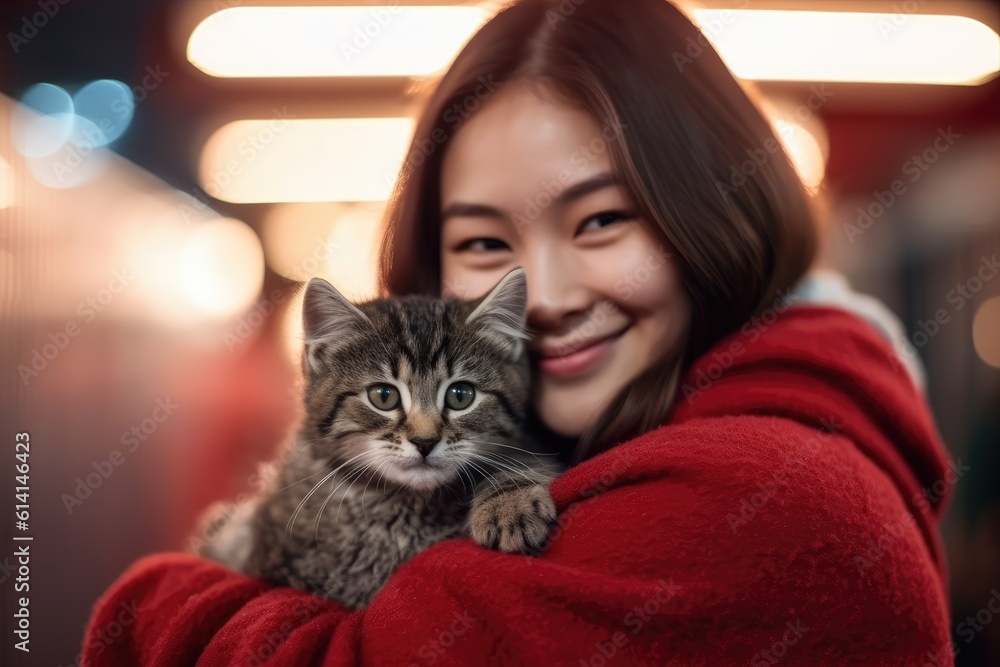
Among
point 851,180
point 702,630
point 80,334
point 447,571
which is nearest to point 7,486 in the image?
point 80,334

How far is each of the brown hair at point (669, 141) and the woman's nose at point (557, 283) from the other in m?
0.13

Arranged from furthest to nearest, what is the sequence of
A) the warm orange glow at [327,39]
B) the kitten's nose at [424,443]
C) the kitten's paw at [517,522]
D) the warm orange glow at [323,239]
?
the warm orange glow at [323,239], the warm orange glow at [327,39], the kitten's nose at [424,443], the kitten's paw at [517,522]

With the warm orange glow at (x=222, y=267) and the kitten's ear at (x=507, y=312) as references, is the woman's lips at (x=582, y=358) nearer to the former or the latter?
the kitten's ear at (x=507, y=312)

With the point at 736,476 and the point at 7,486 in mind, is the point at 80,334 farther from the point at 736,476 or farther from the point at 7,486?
the point at 736,476

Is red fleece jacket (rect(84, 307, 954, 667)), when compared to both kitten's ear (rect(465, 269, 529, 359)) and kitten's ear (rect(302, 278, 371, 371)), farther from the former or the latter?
kitten's ear (rect(302, 278, 371, 371))

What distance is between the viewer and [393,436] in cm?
90

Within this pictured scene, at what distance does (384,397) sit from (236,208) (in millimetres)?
578

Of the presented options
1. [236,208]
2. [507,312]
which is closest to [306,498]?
[507,312]

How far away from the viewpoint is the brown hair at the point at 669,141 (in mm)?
901

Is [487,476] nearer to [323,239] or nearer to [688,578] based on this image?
[688,578]

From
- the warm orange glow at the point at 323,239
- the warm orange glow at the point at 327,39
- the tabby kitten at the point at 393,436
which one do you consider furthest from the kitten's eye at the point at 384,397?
the warm orange glow at the point at 327,39

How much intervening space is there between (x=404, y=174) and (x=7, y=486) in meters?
0.78

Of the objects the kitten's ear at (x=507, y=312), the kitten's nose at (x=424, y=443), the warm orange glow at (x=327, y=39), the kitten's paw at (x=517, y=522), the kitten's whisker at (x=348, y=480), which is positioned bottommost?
the kitten's whisker at (x=348, y=480)

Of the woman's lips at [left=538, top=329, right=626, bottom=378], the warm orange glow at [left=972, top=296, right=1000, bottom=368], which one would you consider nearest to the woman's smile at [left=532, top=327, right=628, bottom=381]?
the woman's lips at [left=538, top=329, right=626, bottom=378]
